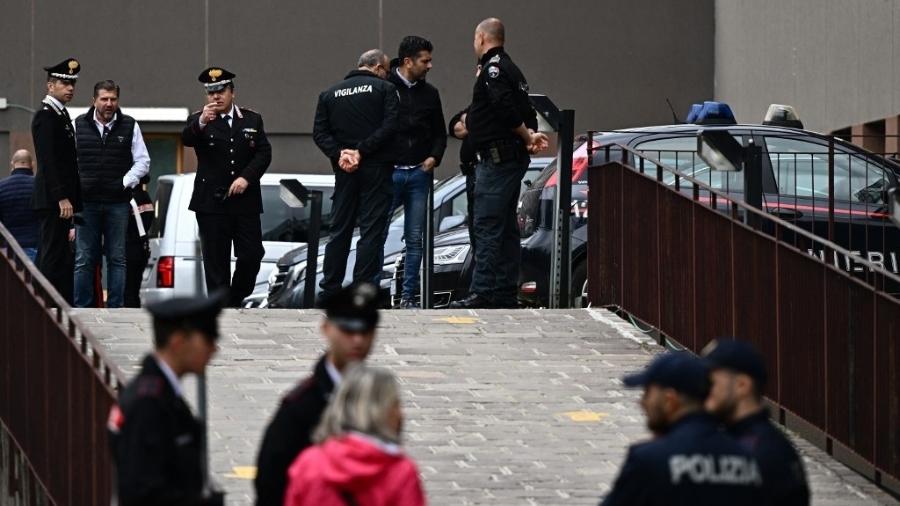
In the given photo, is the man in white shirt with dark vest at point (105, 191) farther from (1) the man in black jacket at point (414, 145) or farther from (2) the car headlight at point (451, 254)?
(2) the car headlight at point (451, 254)

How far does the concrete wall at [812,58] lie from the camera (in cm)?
2103

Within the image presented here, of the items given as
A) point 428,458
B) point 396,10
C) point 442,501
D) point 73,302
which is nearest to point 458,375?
point 428,458

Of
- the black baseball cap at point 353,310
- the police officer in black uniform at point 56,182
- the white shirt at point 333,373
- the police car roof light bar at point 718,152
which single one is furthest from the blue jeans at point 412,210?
the white shirt at point 333,373

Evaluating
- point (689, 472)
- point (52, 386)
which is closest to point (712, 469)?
point (689, 472)

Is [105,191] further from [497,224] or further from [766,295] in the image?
[766,295]

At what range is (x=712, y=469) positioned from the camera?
5285 millimetres

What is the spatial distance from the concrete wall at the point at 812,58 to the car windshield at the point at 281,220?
647 centimetres

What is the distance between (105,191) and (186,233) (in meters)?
3.45

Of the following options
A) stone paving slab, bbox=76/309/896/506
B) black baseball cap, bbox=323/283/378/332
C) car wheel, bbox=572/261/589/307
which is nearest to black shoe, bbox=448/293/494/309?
stone paving slab, bbox=76/309/896/506

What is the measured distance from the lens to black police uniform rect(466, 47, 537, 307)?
1291 centimetres

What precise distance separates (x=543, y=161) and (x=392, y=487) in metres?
12.1

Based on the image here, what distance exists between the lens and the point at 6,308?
10523 mm

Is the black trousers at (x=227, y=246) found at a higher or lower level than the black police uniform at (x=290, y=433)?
higher

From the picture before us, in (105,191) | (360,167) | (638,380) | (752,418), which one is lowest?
(752,418)
